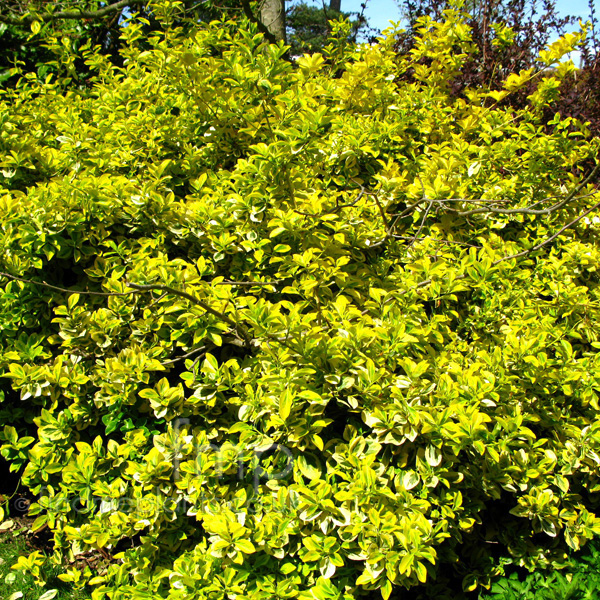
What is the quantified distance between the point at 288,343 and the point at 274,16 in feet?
14.0

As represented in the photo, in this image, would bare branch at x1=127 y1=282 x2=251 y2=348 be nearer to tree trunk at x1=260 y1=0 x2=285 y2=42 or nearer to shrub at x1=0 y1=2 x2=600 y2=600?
shrub at x1=0 y1=2 x2=600 y2=600

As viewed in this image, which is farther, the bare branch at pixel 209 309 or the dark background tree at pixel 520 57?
the dark background tree at pixel 520 57

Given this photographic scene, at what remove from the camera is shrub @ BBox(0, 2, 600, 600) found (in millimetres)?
1957

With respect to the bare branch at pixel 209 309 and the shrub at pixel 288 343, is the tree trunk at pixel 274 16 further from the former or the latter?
the bare branch at pixel 209 309

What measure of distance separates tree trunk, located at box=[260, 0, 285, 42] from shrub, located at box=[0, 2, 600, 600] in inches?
90.7

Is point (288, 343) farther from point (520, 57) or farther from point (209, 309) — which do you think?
point (520, 57)

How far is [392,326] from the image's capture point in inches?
83.9

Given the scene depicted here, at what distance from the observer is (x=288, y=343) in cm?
201

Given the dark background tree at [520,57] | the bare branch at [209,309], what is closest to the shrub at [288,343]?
the bare branch at [209,309]

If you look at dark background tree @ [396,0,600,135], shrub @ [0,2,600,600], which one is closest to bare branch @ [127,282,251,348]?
shrub @ [0,2,600,600]

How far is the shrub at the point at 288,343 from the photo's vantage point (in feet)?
6.42

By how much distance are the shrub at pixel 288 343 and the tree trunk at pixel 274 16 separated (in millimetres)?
2303

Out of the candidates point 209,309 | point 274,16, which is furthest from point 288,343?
point 274,16

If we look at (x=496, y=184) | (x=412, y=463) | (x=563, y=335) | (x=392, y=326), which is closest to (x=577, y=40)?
(x=496, y=184)
